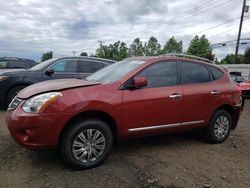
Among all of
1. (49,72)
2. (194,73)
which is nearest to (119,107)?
(194,73)

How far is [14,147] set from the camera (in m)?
4.90

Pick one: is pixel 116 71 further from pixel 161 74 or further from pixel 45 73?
pixel 45 73

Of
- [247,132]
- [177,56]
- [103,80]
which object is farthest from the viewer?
[247,132]

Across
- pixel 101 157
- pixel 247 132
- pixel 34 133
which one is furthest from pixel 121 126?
pixel 247 132

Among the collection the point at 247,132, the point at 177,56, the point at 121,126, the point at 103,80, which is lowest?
the point at 247,132

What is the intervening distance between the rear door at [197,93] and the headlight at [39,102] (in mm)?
2286

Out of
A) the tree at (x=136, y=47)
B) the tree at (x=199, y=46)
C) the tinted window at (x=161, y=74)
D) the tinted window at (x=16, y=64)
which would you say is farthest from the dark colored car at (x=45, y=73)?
the tree at (x=136, y=47)

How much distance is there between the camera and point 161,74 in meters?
4.93

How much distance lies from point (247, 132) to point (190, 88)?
267 centimetres

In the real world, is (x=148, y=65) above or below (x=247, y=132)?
above

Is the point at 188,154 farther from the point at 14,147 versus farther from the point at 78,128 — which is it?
the point at 14,147

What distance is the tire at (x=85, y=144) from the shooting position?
3.97 m

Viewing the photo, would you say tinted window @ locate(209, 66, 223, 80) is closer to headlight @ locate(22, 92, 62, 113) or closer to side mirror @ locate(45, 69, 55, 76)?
headlight @ locate(22, 92, 62, 113)

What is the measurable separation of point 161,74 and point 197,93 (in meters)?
0.80
